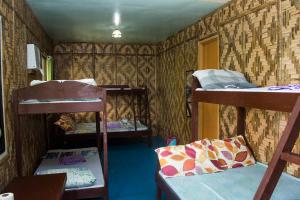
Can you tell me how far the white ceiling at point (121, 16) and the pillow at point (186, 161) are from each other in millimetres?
1937

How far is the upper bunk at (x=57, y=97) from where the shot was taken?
2.66 metres

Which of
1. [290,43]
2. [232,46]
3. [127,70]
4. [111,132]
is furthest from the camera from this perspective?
[127,70]

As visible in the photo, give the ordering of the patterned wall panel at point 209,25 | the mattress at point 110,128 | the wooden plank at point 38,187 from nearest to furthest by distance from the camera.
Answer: the wooden plank at point 38,187
the patterned wall panel at point 209,25
the mattress at point 110,128

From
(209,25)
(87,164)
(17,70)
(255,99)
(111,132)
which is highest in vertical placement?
(209,25)

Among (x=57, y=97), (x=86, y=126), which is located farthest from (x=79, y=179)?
(x=86, y=126)

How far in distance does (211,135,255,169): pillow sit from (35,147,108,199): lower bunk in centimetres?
127

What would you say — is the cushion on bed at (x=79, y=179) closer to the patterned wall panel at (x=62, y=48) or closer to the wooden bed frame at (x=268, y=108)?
the wooden bed frame at (x=268, y=108)

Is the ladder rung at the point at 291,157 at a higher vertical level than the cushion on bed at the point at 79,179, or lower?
higher

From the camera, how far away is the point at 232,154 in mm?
2869

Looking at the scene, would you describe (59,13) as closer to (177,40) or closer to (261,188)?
(177,40)

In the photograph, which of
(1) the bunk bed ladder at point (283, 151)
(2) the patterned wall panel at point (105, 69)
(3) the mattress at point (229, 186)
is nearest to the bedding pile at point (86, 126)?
(2) the patterned wall panel at point (105, 69)

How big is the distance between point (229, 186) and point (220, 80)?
3.55ft

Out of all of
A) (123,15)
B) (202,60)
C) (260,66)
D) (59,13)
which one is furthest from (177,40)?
(260,66)

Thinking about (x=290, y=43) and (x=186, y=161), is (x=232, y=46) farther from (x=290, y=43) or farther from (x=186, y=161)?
(x=186, y=161)
